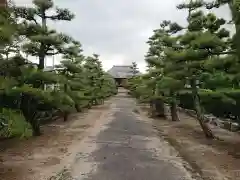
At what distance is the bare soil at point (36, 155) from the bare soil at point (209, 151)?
3.47 meters

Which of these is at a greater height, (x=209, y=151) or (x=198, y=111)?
(x=198, y=111)

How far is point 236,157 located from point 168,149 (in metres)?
2.16

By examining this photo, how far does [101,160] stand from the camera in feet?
29.7

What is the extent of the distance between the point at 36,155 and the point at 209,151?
5187mm

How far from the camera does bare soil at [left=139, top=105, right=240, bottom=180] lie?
8.16 metres

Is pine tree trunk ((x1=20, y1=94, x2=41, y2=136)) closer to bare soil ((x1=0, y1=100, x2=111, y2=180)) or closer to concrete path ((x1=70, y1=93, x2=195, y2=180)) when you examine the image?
bare soil ((x1=0, y1=100, x2=111, y2=180))

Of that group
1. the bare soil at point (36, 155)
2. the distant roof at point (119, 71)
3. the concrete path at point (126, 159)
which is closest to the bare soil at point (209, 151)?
the concrete path at point (126, 159)

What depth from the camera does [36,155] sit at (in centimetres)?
980

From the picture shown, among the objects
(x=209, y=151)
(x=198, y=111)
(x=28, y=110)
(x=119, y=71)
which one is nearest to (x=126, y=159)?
(x=209, y=151)

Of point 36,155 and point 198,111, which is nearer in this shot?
point 36,155

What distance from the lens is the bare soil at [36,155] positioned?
25.6 ft

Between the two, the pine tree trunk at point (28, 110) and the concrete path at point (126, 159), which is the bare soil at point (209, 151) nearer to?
the concrete path at point (126, 159)

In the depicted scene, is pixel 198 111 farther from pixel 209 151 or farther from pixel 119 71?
pixel 119 71

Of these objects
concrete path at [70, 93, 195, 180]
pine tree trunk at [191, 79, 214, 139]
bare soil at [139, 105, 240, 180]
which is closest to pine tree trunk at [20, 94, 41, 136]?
concrete path at [70, 93, 195, 180]
